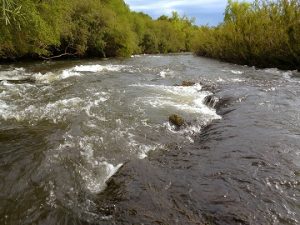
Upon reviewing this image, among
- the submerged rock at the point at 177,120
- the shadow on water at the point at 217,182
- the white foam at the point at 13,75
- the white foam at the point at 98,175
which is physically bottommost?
the white foam at the point at 13,75

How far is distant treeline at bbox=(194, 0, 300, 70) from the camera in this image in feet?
73.9

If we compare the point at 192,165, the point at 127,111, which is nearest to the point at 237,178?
the point at 192,165

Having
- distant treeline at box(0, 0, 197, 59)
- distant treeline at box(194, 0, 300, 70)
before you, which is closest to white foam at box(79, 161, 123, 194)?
distant treeline at box(0, 0, 197, 59)

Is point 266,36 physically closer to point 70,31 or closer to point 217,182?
point 70,31

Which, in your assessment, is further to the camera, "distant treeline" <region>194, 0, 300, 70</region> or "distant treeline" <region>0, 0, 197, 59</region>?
"distant treeline" <region>194, 0, 300, 70</region>

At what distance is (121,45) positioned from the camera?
40312 mm

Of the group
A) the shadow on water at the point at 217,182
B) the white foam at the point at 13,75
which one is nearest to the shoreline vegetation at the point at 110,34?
the white foam at the point at 13,75

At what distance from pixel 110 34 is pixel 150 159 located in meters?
32.3

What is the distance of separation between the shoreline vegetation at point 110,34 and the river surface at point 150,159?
3.99 metres

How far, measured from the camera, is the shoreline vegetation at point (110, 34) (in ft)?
61.7

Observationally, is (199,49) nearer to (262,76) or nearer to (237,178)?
(262,76)

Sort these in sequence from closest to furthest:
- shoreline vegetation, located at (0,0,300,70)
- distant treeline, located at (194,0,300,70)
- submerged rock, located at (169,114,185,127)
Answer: submerged rock, located at (169,114,185,127) → shoreline vegetation, located at (0,0,300,70) → distant treeline, located at (194,0,300,70)

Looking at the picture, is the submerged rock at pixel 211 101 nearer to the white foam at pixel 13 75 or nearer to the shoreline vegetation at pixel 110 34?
the shoreline vegetation at pixel 110 34

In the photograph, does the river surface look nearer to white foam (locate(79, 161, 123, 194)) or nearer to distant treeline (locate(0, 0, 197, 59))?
white foam (locate(79, 161, 123, 194))
